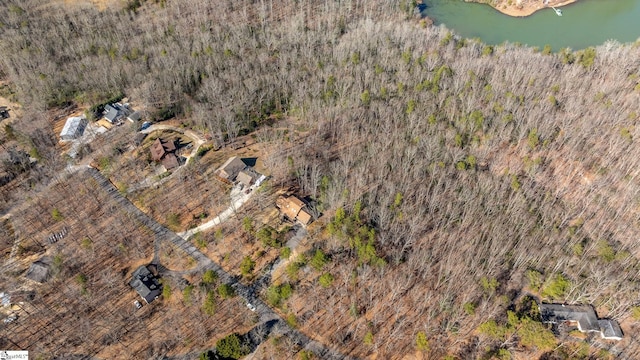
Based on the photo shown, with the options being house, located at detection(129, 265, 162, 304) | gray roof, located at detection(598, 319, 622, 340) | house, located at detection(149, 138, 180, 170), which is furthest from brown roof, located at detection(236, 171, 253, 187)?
gray roof, located at detection(598, 319, 622, 340)

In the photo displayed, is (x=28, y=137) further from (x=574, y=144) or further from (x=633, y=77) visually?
(x=633, y=77)

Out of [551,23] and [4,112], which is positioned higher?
[551,23]

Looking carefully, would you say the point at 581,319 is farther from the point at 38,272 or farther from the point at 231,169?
the point at 38,272

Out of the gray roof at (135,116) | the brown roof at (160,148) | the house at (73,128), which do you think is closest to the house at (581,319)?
the brown roof at (160,148)

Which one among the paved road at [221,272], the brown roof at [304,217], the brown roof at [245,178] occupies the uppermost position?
the brown roof at [245,178]

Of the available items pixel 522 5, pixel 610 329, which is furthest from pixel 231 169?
pixel 522 5

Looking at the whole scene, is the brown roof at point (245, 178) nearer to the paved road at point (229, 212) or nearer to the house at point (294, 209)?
the paved road at point (229, 212)
